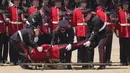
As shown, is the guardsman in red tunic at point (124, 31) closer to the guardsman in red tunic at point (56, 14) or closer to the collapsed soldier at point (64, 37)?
the collapsed soldier at point (64, 37)

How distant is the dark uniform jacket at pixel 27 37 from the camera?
47.1 ft

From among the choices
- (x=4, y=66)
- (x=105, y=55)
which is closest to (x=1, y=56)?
(x=4, y=66)

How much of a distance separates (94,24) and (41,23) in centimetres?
134

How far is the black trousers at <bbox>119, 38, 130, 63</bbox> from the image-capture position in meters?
15.6

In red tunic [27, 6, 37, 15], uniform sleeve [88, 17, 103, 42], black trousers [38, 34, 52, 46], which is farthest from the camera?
red tunic [27, 6, 37, 15]

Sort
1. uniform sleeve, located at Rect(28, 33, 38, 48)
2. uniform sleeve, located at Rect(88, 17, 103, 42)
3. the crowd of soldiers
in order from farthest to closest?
the crowd of soldiers, uniform sleeve, located at Rect(88, 17, 103, 42), uniform sleeve, located at Rect(28, 33, 38, 48)

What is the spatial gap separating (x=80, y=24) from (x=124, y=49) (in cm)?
136

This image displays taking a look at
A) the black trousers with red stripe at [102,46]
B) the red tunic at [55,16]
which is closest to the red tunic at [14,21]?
the red tunic at [55,16]

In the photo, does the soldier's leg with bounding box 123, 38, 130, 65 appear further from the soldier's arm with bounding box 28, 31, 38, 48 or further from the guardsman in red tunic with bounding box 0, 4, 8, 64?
the guardsman in red tunic with bounding box 0, 4, 8, 64

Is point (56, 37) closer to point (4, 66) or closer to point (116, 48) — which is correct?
point (4, 66)

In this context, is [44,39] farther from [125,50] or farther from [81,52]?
[125,50]

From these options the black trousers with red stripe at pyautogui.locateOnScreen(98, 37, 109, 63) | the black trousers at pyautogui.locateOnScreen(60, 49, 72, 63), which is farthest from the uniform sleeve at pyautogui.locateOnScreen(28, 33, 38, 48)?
the black trousers with red stripe at pyautogui.locateOnScreen(98, 37, 109, 63)

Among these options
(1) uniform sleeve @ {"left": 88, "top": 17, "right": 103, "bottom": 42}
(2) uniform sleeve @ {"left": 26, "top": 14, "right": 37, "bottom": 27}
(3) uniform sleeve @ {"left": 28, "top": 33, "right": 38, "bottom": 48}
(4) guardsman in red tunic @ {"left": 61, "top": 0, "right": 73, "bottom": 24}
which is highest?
(4) guardsman in red tunic @ {"left": 61, "top": 0, "right": 73, "bottom": 24}

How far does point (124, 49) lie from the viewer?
1566cm
